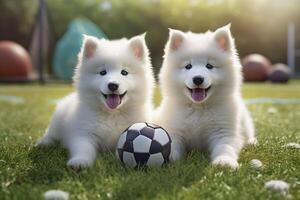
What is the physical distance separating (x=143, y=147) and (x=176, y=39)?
97cm

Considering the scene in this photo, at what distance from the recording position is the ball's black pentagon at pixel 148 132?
3.43m

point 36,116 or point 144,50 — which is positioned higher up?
point 144,50

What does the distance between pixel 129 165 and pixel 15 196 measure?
0.96m

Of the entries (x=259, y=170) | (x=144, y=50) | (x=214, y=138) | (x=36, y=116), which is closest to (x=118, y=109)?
(x=144, y=50)

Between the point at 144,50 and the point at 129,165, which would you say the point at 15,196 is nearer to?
the point at 129,165

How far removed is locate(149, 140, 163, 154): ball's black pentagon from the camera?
133 inches

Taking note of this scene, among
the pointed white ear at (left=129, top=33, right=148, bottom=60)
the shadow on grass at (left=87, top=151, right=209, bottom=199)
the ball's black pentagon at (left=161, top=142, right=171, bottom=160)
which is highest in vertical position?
the pointed white ear at (left=129, top=33, right=148, bottom=60)

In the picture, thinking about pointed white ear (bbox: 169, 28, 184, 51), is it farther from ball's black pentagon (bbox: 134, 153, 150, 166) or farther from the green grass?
ball's black pentagon (bbox: 134, 153, 150, 166)

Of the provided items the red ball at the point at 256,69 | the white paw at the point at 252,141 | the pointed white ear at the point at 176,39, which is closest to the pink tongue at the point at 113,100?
the pointed white ear at the point at 176,39

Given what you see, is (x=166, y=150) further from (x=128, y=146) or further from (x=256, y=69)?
(x=256, y=69)

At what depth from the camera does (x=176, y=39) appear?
386 cm

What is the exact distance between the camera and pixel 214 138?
12.5 ft

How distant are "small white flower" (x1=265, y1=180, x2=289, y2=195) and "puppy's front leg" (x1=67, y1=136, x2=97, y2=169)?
1.20 meters

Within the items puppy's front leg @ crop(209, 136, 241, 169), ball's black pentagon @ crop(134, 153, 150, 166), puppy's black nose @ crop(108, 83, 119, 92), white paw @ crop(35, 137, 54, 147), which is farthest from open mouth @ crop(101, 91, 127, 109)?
white paw @ crop(35, 137, 54, 147)
